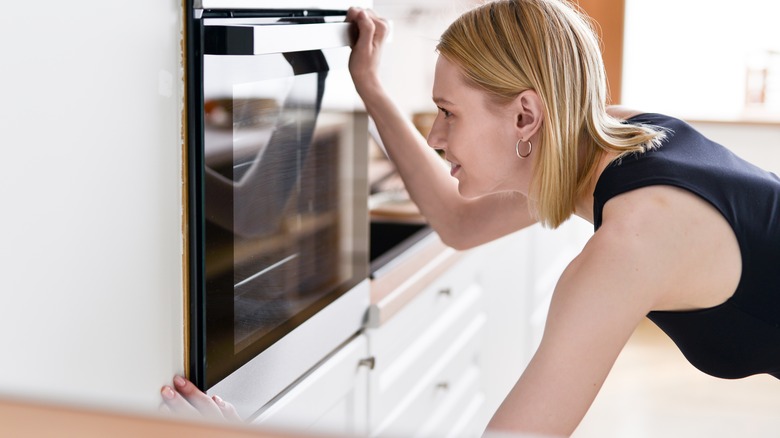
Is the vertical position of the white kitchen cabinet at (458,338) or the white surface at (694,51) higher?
the white surface at (694,51)

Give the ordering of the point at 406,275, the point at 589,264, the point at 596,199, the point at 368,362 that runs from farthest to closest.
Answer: the point at 406,275 → the point at 368,362 → the point at 596,199 → the point at 589,264

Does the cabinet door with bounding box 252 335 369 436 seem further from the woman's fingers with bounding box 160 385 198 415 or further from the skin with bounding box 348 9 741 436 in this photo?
the skin with bounding box 348 9 741 436

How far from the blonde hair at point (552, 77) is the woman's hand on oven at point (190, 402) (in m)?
0.53

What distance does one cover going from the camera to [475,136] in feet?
4.37

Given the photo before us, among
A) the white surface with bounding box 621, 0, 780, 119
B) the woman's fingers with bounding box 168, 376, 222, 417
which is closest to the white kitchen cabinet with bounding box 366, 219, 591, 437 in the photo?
the woman's fingers with bounding box 168, 376, 222, 417

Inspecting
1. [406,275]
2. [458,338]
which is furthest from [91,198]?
[458,338]

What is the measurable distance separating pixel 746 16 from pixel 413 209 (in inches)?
90.1

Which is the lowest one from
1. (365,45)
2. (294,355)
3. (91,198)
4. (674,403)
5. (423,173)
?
(674,403)

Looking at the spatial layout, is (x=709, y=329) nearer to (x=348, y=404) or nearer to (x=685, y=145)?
(x=685, y=145)

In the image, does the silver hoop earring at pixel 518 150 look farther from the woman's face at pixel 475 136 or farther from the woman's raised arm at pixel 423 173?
the woman's raised arm at pixel 423 173

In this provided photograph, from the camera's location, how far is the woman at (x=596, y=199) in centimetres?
106

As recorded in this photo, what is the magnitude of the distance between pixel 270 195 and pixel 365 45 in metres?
0.35

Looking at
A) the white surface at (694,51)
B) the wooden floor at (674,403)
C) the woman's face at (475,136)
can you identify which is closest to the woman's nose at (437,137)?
the woman's face at (475,136)

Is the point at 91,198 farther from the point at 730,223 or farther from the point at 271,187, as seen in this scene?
the point at 730,223
